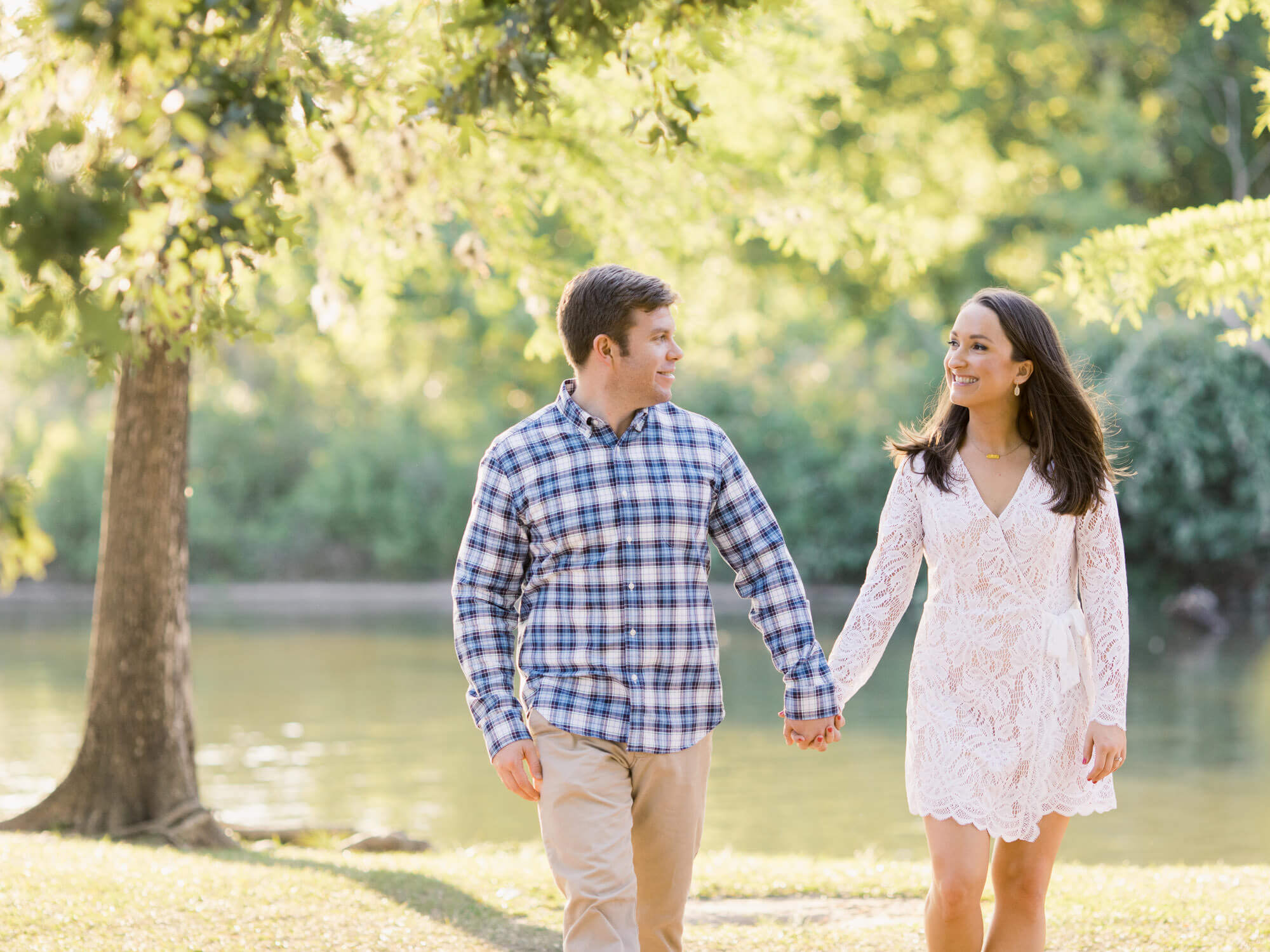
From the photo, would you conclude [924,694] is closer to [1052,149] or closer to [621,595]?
[621,595]

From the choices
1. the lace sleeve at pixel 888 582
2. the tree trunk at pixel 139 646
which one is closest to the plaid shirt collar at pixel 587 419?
the lace sleeve at pixel 888 582

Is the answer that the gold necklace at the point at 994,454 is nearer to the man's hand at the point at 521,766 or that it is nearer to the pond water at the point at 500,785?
the man's hand at the point at 521,766

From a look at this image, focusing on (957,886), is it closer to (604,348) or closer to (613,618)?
(613,618)

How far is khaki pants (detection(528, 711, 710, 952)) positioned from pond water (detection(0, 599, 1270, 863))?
5.61 meters

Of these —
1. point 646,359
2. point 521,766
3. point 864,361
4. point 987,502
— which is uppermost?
point 864,361

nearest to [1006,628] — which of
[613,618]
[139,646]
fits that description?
[613,618]

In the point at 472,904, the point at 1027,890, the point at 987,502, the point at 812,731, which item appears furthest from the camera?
the point at 472,904

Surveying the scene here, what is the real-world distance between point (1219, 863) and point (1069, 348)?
57.7ft

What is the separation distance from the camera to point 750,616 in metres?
3.64

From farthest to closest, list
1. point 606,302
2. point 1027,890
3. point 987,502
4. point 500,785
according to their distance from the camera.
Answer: point 500,785 < point 987,502 < point 1027,890 < point 606,302

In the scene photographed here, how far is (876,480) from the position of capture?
2722 centimetres

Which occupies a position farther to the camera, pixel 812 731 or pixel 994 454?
pixel 994 454

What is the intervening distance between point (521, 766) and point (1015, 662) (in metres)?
1.35

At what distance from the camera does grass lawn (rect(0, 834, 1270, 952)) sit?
17.6ft
